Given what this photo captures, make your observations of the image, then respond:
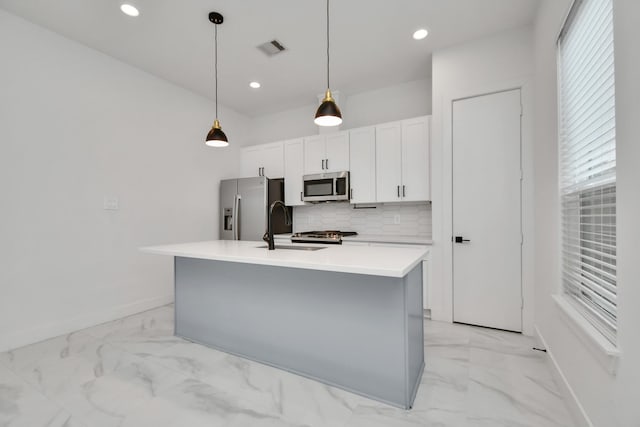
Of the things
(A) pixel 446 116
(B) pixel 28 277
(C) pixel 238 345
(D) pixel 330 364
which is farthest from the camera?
(A) pixel 446 116

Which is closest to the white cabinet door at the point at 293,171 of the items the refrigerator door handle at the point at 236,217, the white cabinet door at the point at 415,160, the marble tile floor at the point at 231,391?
the refrigerator door handle at the point at 236,217

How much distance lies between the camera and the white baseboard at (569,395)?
4.85ft

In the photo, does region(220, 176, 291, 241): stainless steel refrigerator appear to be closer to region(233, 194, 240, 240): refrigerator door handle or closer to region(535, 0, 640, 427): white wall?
region(233, 194, 240, 240): refrigerator door handle

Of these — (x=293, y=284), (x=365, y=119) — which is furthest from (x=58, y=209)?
(x=365, y=119)

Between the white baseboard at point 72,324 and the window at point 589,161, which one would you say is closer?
the window at point 589,161

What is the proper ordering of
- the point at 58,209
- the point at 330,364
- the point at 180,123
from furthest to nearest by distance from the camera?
the point at 180,123
the point at 58,209
the point at 330,364

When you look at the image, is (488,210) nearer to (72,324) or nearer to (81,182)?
(81,182)

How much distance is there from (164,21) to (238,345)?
2.91 m

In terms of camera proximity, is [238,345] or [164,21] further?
[164,21]

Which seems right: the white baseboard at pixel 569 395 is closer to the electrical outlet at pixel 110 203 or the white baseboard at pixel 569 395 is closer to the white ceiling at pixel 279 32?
the white ceiling at pixel 279 32

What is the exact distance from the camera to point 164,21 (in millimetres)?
2650

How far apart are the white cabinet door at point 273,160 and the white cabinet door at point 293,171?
9 cm

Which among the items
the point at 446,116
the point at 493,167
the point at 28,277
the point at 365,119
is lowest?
the point at 28,277

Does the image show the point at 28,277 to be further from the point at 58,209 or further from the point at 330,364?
the point at 330,364
